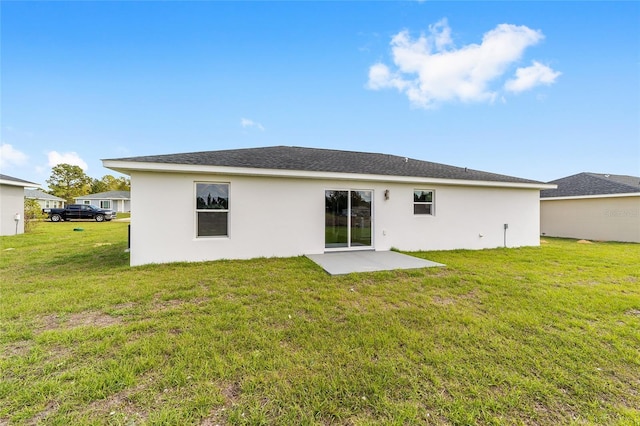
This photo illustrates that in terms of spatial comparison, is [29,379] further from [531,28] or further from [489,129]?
[489,129]

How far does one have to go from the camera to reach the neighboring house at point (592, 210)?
11906 millimetres

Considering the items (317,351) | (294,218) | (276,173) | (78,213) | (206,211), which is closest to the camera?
(317,351)

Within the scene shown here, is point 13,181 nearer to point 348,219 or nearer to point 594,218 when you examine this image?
point 348,219

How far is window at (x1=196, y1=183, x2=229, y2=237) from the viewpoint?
6.68 m

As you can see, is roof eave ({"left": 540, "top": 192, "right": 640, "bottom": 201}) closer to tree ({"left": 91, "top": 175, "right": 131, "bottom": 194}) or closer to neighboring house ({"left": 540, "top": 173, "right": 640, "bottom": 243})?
neighboring house ({"left": 540, "top": 173, "right": 640, "bottom": 243})

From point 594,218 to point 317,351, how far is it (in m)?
17.6

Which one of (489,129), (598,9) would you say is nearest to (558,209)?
(489,129)

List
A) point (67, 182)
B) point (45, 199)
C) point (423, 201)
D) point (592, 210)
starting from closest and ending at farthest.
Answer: point (423, 201), point (592, 210), point (45, 199), point (67, 182)

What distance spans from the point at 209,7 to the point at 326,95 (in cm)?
652

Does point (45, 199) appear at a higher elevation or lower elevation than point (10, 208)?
higher

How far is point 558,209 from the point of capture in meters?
14.3

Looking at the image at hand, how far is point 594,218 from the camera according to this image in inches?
507

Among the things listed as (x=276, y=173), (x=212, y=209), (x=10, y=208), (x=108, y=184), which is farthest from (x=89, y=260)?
(x=108, y=184)

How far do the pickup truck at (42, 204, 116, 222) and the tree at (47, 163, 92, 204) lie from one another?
28791mm
